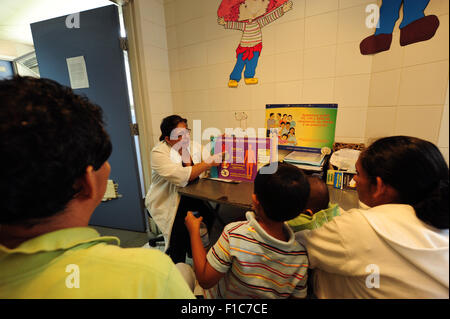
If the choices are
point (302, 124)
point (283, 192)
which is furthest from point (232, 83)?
point (283, 192)

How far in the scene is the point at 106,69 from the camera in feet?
6.63

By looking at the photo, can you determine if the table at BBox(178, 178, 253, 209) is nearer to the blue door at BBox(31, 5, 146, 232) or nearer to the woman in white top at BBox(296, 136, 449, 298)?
the woman in white top at BBox(296, 136, 449, 298)

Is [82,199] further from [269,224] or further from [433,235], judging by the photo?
[433,235]

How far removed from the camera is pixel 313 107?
5.32 feet

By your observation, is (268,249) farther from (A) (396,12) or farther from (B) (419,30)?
(A) (396,12)

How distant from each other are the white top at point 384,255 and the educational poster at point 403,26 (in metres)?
0.81

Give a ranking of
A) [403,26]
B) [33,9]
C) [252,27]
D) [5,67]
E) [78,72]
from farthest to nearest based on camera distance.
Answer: [5,67]
[33,9]
[78,72]
[252,27]
[403,26]

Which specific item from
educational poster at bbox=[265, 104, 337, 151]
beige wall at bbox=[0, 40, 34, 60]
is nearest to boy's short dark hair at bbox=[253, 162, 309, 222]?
educational poster at bbox=[265, 104, 337, 151]

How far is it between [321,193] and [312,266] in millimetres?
316

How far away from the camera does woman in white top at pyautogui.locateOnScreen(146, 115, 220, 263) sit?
154 centimetres

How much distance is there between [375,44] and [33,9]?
3.74 metres

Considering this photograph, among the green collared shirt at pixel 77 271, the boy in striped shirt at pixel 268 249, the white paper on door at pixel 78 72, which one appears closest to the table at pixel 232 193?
the boy in striped shirt at pixel 268 249

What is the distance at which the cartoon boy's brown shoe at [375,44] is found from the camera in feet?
4.12

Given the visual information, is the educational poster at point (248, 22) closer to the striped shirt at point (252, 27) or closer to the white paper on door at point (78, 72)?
the striped shirt at point (252, 27)
